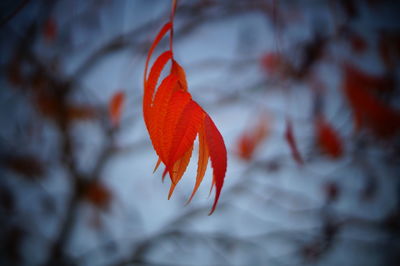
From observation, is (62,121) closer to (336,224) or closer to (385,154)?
(336,224)

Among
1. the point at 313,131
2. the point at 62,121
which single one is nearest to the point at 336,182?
the point at 313,131

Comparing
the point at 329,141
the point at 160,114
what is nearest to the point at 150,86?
the point at 160,114

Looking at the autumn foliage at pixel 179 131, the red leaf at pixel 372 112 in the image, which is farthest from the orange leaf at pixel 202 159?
the red leaf at pixel 372 112

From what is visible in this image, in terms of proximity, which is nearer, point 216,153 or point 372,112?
point 216,153

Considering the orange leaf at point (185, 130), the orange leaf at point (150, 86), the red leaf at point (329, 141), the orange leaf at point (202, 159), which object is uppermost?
the orange leaf at point (150, 86)

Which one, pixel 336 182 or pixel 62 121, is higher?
pixel 62 121

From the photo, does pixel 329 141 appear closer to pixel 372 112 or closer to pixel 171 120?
pixel 372 112

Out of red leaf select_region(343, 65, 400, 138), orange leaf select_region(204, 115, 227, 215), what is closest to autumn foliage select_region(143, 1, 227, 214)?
orange leaf select_region(204, 115, 227, 215)

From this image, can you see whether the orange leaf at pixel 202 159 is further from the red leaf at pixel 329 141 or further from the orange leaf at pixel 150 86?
the red leaf at pixel 329 141
